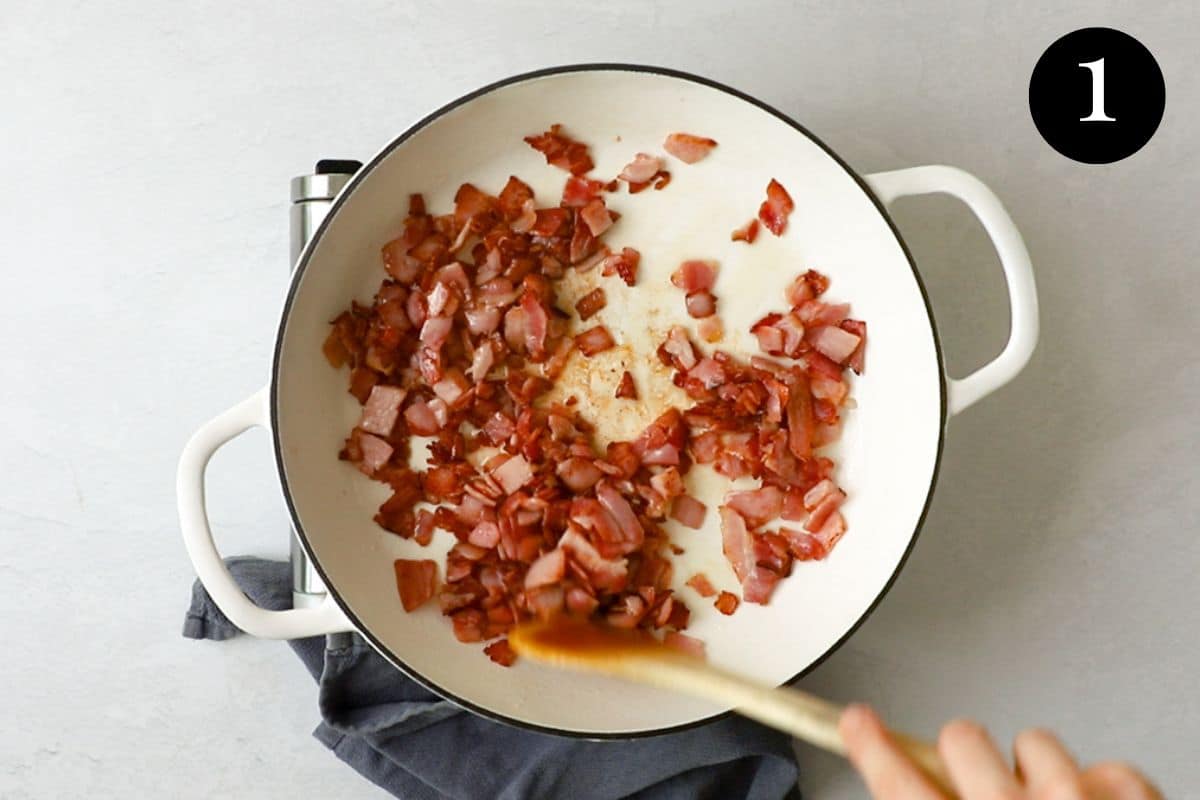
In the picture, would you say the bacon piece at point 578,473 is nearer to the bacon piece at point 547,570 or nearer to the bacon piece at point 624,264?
the bacon piece at point 547,570

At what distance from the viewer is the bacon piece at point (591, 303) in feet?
3.19

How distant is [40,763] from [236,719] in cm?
19

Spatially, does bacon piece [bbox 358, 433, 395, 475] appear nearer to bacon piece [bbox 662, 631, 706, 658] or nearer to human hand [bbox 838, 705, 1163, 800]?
bacon piece [bbox 662, 631, 706, 658]

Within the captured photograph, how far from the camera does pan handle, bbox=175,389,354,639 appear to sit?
84 centimetres

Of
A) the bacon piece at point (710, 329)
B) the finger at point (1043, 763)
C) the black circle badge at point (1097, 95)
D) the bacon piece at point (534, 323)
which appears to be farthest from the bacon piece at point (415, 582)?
the black circle badge at point (1097, 95)

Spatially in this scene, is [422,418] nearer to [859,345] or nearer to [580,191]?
[580,191]

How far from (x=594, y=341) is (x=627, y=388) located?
0.17 feet

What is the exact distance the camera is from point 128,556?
1.02 metres

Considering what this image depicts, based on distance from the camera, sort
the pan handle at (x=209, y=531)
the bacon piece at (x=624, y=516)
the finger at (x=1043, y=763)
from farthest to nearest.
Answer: the bacon piece at (x=624, y=516), the pan handle at (x=209, y=531), the finger at (x=1043, y=763)

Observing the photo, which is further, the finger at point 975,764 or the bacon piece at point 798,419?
the bacon piece at point 798,419

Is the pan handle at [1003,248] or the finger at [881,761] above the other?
the pan handle at [1003,248]

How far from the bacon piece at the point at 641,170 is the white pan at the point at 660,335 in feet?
0.04

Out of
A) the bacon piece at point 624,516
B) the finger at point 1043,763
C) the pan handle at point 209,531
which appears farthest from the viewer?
the bacon piece at point 624,516

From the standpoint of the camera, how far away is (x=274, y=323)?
3.30 feet
